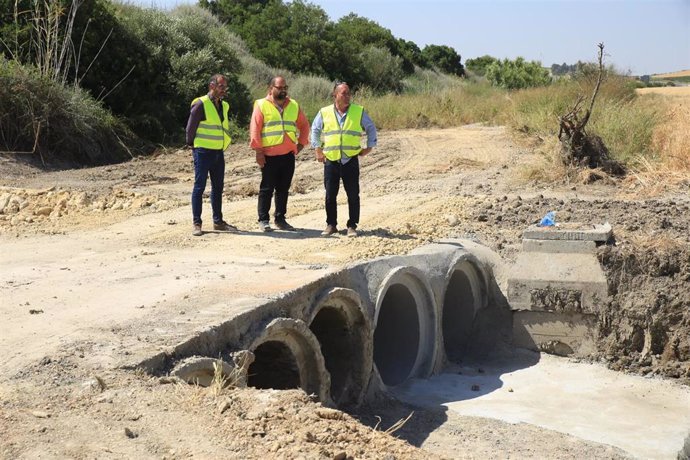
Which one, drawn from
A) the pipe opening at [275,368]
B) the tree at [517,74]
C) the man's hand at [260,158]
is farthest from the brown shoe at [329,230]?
the tree at [517,74]

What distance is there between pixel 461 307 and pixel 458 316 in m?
0.15

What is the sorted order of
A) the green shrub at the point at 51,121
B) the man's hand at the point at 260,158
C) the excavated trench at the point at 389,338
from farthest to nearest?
1. the green shrub at the point at 51,121
2. the man's hand at the point at 260,158
3. the excavated trench at the point at 389,338

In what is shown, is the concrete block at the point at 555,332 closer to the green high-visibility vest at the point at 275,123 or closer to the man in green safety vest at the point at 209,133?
the green high-visibility vest at the point at 275,123

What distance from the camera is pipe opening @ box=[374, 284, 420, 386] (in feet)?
37.7

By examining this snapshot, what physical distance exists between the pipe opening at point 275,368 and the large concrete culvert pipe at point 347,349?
1002 millimetres

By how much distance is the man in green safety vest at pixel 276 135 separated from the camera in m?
11.1

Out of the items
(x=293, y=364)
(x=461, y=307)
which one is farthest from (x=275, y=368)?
(x=461, y=307)

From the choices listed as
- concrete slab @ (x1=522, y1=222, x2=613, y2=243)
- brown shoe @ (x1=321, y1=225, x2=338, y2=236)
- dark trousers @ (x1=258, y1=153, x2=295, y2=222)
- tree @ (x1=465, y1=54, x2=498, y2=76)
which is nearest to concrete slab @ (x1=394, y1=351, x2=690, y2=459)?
concrete slab @ (x1=522, y1=222, x2=613, y2=243)

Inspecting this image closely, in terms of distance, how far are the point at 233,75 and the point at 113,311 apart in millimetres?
16029

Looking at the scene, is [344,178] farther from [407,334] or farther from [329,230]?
[407,334]

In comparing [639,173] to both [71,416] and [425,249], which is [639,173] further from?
[71,416]

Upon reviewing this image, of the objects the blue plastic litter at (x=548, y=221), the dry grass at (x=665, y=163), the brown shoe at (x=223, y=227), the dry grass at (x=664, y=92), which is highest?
the dry grass at (x=664, y=92)

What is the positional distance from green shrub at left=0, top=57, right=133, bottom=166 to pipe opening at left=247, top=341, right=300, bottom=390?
9969 mm

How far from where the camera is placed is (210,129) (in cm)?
1106
